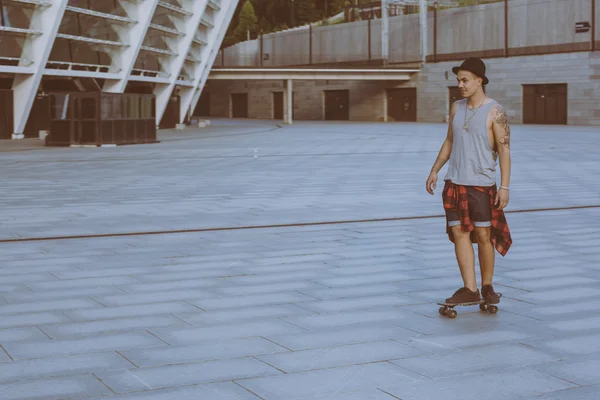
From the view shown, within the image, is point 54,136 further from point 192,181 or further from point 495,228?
point 495,228

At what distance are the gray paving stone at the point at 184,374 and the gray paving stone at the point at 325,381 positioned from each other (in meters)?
0.16

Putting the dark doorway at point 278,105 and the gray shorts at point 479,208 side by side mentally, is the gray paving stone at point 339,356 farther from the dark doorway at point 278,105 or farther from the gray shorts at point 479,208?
the dark doorway at point 278,105

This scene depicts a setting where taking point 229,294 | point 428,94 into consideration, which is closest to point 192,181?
point 229,294

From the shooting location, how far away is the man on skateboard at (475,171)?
645cm

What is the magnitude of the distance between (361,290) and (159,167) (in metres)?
15.4

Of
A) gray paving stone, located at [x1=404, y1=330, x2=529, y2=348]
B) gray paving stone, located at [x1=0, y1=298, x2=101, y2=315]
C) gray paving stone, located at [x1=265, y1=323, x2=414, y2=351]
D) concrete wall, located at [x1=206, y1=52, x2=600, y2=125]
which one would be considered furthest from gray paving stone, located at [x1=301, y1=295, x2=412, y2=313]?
concrete wall, located at [x1=206, y1=52, x2=600, y2=125]

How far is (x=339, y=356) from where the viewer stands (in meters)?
5.54

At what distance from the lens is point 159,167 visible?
73.6ft

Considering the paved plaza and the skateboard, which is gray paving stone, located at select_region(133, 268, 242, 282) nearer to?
the paved plaza

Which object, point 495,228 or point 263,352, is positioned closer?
point 263,352

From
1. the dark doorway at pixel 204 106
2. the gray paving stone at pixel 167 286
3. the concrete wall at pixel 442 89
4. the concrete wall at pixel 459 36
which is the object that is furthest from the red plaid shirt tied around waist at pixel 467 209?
the dark doorway at pixel 204 106

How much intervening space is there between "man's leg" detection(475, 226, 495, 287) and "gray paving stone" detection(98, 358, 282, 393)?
1.97 meters

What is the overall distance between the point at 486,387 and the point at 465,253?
1.82 metres

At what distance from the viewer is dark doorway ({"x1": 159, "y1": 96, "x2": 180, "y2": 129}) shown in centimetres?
5362
